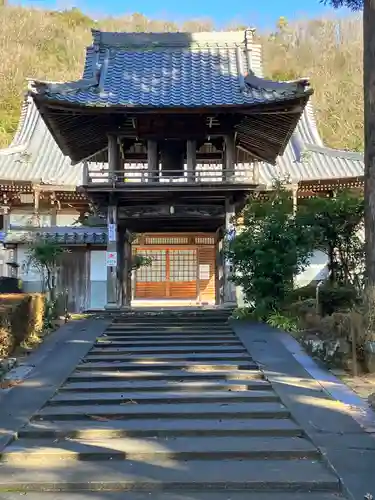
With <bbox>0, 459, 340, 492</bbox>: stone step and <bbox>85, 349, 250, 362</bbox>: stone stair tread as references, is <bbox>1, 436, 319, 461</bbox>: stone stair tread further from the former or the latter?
<bbox>85, 349, 250, 362</bbox>: stone stair tread

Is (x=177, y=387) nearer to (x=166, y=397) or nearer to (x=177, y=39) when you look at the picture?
(x=166, y=397)

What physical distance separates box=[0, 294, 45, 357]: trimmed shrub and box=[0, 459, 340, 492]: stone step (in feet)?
13.2

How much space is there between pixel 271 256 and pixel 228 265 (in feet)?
8.92

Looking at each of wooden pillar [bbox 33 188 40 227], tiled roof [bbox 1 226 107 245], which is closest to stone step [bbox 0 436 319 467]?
tiled roof [bbox 1 226 107 245]

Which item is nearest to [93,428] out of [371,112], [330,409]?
[330,409]

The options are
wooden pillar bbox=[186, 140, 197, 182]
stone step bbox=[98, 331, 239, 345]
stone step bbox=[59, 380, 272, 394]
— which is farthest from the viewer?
wooden pillar bbox=[186, 140, 197, 182]

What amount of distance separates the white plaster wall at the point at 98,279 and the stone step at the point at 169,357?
9.51 meters

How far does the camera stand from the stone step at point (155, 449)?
194 inches

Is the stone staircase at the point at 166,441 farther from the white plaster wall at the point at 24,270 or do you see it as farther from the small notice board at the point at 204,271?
the small notice board at the point at 204,271

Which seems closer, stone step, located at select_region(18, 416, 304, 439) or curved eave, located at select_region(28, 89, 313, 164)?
stone step, located at select_region(18, 416, 304, 439)

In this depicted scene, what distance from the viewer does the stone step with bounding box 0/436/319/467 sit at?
4.93 metres

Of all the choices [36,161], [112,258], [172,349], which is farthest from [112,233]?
[36,161]

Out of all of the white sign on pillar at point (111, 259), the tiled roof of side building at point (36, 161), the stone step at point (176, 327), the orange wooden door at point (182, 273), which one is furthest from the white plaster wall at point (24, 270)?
the stone step at point (176, 327)

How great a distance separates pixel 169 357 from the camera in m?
8.83
